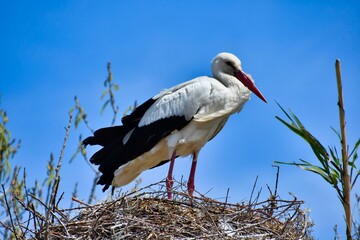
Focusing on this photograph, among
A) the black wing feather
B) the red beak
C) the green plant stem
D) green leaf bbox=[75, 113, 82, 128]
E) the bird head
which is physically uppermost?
green leaf bbox=[75, 113, 82, 128]

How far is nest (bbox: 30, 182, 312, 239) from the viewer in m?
4.73

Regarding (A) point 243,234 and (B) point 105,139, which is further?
(B) point 105,139

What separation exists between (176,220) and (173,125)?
6.42 ft

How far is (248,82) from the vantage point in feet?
23.3

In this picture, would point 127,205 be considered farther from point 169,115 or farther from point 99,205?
point 169,115

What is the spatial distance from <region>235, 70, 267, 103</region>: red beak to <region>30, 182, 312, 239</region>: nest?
1972 mm

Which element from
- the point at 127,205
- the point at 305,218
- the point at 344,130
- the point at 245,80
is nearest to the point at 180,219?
the point at 127,205

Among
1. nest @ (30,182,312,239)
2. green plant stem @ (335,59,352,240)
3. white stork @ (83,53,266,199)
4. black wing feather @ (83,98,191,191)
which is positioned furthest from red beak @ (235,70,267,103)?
green plant stem @ (335,59,352,240)

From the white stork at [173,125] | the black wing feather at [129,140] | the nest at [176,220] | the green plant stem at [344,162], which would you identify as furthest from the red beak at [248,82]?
the green plant stem at [344,162]

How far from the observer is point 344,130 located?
3225 millimetres

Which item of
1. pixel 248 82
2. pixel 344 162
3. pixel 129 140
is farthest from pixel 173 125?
pixel 344 162

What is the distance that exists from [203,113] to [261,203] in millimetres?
1813

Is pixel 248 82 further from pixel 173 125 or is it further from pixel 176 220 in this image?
pixel 176 220

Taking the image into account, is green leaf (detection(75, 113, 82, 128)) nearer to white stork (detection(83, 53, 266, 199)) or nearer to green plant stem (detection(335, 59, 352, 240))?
white stork (detection(83, 53, 266, 199))
